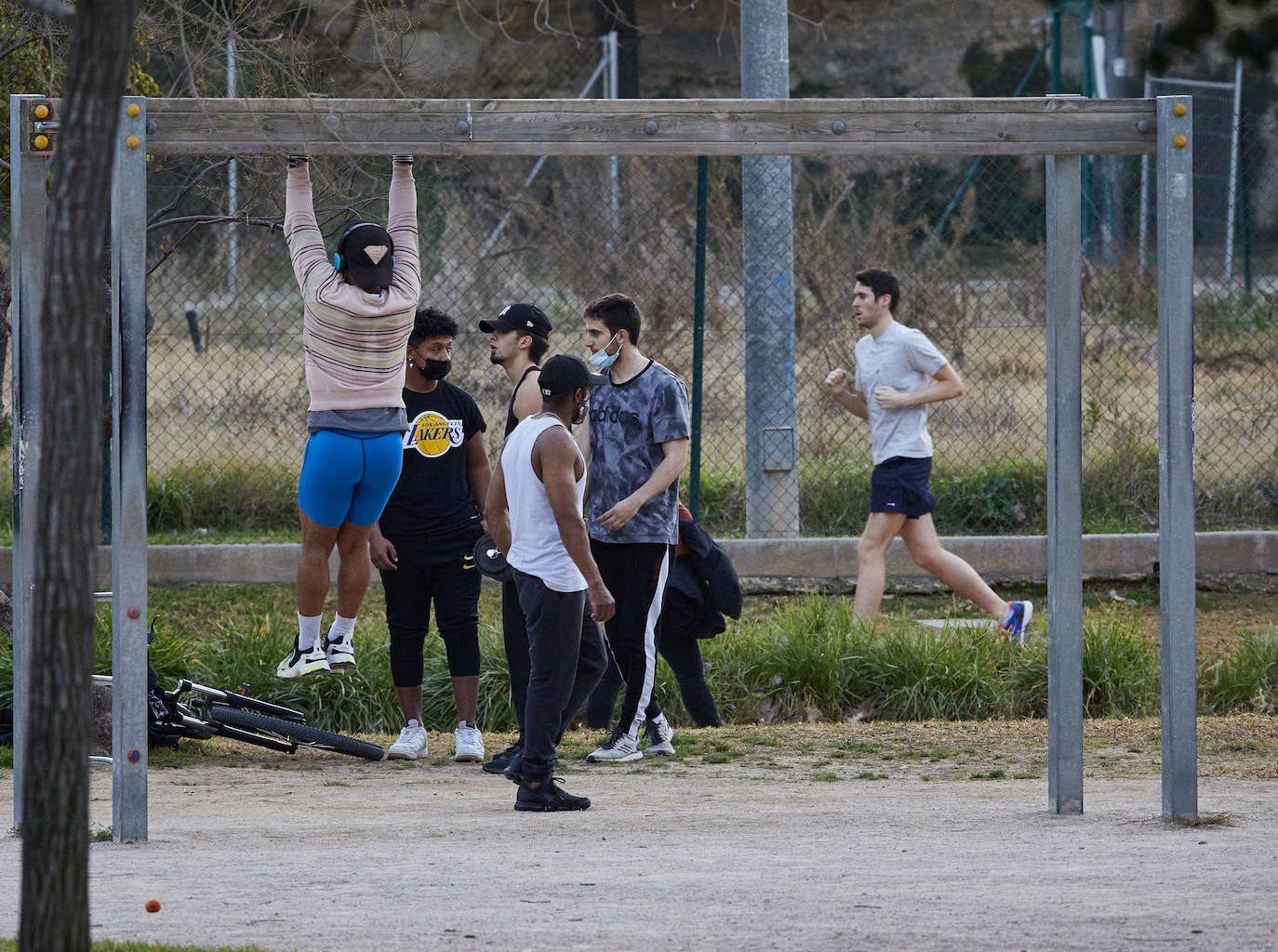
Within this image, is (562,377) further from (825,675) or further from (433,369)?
(825,675)

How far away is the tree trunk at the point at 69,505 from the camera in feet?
10.6

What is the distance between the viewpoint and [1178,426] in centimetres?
550

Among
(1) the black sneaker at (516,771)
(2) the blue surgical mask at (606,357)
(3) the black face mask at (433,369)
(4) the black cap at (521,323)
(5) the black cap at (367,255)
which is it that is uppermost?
(5) the black cap at (367,255)

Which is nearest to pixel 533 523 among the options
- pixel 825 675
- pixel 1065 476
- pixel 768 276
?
pixel 1065 476

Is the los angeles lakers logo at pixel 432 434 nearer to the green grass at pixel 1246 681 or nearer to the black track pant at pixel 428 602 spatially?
the black track pant at pixel 428 602

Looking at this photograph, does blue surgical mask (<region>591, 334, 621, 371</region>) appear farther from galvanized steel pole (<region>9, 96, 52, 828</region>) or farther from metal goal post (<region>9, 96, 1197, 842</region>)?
galvanized steel pole (<region>9, 96, 52, 828</region>)

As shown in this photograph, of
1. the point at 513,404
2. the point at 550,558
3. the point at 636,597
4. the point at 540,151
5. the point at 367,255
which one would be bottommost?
the point at 636,597

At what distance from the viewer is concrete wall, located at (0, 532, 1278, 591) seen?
33.2ft

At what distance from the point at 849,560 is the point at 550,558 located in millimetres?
4984

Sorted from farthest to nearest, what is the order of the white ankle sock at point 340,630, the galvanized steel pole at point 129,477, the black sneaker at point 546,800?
the white ankle sock at point 340,630 < the black sneaker at point 546,800 < the galvanized steel pole at point 129,477

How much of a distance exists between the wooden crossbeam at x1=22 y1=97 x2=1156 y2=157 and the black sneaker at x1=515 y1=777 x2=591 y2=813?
224 centimetres

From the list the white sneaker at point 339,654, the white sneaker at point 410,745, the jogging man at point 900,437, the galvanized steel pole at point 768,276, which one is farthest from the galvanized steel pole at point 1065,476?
the galvanized steel pole at point 768,276

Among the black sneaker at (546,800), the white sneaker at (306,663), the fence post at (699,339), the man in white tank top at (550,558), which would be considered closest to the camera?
the man in white tank top at (550,558)

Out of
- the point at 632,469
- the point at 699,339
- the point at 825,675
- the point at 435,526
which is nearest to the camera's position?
the point at 632,469
